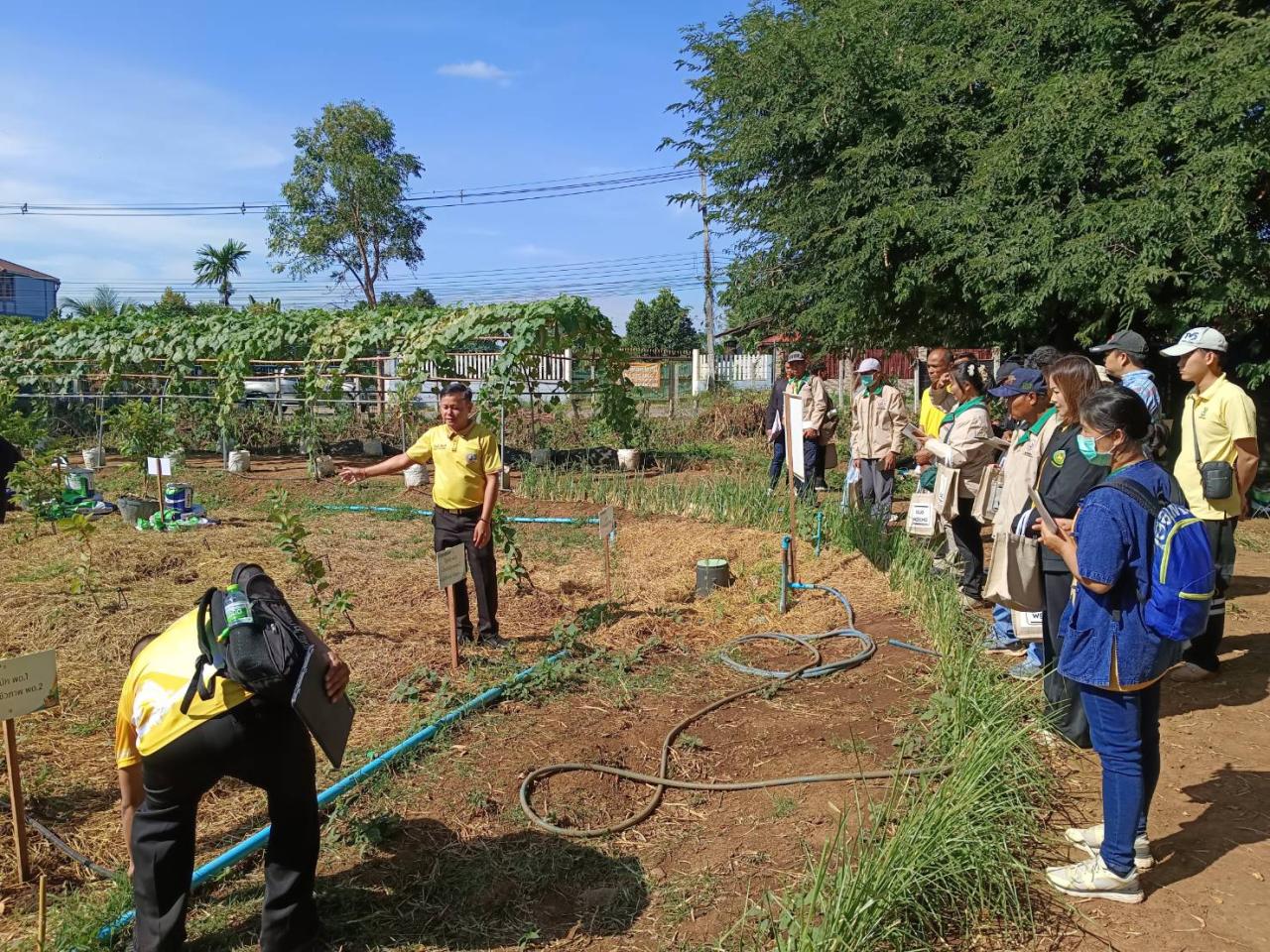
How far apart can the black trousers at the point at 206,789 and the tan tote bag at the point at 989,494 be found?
369 cm

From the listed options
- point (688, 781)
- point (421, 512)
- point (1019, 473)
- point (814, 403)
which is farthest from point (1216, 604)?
point (421, 512)

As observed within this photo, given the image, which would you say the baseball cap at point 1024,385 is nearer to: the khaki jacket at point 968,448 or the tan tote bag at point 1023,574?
the khaki jacket at point 968,448

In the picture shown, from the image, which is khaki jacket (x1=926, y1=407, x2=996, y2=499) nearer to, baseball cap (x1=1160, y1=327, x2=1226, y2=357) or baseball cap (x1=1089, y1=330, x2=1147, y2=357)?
baseball cap (x1=1089, y1=330, x2=1147, y2=357)

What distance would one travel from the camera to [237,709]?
235cm

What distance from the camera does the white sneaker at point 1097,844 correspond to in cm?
290

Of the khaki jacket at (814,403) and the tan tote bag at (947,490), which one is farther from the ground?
the khaki jacket at (814,403)

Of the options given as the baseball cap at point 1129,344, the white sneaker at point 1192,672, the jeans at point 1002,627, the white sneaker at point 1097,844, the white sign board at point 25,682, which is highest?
the baseball cap at point 1129,344

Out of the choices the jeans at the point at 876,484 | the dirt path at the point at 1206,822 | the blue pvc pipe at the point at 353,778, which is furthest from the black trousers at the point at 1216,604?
the blue pvc pipe at the point at 353,778

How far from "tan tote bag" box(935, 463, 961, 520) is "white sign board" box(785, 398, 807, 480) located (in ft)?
2.96

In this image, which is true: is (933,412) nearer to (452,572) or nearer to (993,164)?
(452,572)

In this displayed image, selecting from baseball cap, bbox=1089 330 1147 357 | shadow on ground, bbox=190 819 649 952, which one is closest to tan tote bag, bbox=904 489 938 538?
baseball cap, bbox=1089 330 1147 357

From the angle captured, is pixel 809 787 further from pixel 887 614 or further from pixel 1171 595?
pixel 887 614

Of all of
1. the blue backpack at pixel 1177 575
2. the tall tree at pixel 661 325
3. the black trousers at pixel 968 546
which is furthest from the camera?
the tall tree at pixel 661 325

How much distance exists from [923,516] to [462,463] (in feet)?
10.1
